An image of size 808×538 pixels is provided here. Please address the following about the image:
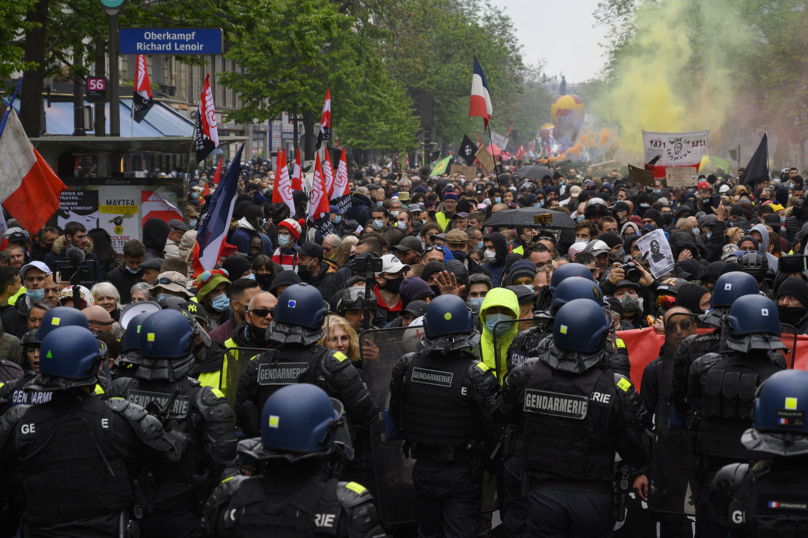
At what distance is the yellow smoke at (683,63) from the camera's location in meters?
44.6

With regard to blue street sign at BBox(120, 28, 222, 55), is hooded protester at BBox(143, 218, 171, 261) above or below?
below

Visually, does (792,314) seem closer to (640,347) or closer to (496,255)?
(640,347)

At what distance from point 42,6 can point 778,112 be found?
41031mm

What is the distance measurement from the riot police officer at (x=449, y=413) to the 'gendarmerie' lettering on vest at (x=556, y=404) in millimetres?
378

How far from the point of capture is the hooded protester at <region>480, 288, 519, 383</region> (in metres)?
5.86

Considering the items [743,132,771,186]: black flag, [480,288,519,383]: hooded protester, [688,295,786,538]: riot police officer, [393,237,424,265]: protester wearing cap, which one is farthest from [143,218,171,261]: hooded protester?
[743,132,771,186]: black flag

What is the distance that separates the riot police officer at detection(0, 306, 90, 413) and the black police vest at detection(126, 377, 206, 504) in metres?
0.47

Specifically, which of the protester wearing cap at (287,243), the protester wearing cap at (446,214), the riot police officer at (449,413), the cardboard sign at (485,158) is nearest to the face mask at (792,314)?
the riot police officer at (449,413)

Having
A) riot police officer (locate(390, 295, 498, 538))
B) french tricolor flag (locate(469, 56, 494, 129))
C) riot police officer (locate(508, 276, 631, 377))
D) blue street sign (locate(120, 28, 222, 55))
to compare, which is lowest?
riot police officer (locate(390, 295, 498, 538))

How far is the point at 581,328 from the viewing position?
182 inches

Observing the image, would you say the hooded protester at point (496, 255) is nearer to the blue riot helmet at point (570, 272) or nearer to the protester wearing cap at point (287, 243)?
the protester wearing cap at point (287, 243)

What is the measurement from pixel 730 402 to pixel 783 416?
1.30 m

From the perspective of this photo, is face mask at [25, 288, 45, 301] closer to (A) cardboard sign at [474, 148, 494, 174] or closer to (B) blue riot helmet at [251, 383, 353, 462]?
(B) blue riot helmet at [251, 383, 353, 462]

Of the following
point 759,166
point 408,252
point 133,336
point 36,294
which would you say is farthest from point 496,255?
point 759,166
